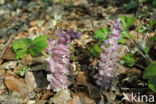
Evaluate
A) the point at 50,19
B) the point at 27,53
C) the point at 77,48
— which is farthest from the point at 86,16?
the point at 27,53

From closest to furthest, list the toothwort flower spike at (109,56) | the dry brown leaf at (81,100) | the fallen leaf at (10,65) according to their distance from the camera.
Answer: the toothwort flower spike at (109,56)
the dry brown leaf at (81,100)
the fallen leaf at (10,65)

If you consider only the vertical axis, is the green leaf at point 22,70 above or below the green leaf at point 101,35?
below

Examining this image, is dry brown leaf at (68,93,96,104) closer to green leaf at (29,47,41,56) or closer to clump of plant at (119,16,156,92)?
clump of plant at (119,16,156,92)

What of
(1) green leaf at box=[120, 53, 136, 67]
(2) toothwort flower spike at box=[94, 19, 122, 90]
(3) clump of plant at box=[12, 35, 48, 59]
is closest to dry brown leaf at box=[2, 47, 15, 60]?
(3) clump of plant at box=[12, 35, 48, 59]

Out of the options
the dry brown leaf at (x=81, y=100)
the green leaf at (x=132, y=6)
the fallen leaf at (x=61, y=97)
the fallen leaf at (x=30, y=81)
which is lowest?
the dry brown leaf at (x=81, y=100)

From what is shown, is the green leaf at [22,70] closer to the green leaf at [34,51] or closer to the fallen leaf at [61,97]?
the green leaf at [34,51]

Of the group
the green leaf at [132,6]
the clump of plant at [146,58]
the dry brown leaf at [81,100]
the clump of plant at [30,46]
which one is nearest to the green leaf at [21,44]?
the clump of plant at [30,46]
